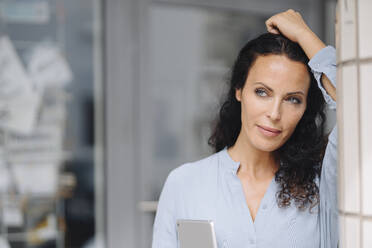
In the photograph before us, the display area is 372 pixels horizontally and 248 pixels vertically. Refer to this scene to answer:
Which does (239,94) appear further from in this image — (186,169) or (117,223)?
(117,223)

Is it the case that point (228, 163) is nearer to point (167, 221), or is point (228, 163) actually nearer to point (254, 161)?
point (254, 161)

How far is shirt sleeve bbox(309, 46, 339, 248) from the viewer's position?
48.6 inches

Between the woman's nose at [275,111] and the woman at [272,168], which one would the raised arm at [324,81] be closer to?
the woman at [272,168]

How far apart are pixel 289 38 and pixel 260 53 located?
0.13 m

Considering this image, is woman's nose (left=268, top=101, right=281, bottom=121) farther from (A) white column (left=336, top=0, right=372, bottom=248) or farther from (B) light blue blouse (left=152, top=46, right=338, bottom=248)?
(A) white column (left=336, top=0, right=372, bottom=248)

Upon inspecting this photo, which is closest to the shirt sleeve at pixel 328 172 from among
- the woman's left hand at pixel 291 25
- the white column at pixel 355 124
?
the woman's left hand at pixel 291 25

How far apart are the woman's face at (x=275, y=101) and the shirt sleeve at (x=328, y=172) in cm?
13

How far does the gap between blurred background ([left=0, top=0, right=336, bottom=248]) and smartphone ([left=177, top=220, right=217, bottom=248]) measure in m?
1.74

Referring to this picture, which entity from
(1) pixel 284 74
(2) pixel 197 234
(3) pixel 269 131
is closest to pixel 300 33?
(1) pixel 284 74

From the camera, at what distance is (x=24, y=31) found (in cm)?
281

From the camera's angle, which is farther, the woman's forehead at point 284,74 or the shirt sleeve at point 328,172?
the woman's forehead at point 284,74

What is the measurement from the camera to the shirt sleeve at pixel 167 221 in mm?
1532

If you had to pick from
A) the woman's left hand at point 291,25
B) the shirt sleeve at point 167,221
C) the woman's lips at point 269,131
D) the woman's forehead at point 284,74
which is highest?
the woman's left hand at point 291,25

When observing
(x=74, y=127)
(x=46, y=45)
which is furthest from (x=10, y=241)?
(x=46, y=45)
